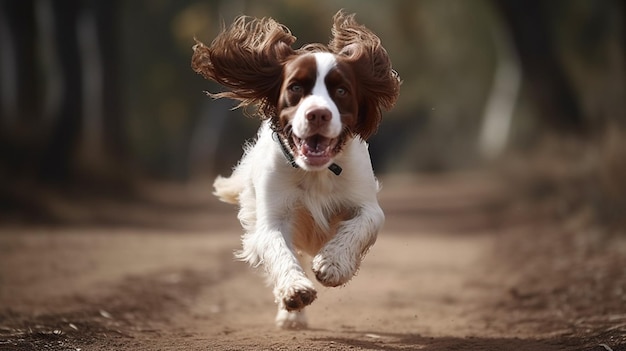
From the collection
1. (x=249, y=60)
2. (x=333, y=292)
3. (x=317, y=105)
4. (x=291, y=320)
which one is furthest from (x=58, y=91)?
(x=317, y=105)

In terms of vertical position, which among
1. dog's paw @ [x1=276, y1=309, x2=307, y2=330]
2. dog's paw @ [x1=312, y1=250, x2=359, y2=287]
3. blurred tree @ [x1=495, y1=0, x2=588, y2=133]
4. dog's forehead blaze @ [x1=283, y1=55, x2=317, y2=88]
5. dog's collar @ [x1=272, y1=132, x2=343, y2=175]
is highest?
blurred tree @ [x1=495, y1=0, x2=588, y2=133]

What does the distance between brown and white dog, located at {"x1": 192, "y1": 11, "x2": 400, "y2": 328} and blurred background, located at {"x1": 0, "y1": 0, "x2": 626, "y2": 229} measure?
0.98 m

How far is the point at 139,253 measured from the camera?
9805 mm

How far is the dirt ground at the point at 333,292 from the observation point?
4949 mm

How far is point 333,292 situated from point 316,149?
3.39 metres

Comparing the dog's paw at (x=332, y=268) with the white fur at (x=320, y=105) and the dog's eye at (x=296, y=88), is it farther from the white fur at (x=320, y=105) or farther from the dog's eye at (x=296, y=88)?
the dog's eye at (x=296, y=88)

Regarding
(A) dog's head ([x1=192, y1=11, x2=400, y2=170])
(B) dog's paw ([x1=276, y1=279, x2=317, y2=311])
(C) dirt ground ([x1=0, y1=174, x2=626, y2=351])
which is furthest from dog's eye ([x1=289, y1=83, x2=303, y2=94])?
(C) dirt ground ([x1=0, y1=174, x2=626, y2=351])

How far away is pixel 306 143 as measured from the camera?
14.3 feet

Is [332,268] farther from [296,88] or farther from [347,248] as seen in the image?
[296,88]

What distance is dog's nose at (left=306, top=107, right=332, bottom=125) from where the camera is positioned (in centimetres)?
411

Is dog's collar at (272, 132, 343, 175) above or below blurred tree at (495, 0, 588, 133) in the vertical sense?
below

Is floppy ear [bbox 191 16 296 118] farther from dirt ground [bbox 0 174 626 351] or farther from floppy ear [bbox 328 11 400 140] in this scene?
dirt ground [bbox 0 174 626 351]

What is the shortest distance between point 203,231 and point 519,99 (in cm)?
909

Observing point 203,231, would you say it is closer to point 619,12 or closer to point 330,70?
point 619,12
